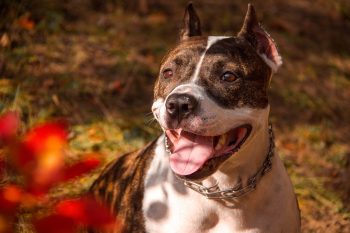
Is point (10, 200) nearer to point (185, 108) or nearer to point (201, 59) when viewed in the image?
point (185, 108)

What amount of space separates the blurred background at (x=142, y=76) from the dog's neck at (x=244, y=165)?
5.32 ft

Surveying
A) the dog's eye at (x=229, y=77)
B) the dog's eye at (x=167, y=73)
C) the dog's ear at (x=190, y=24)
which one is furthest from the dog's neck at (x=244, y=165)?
the dog's ear at (x=190, y=24)

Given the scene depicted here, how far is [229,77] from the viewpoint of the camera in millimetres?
2934

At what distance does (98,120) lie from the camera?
552 centimetres

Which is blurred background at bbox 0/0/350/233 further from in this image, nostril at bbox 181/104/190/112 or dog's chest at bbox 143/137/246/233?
nostril at bbox 181/104/190/112

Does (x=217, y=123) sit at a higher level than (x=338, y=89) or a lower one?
higher

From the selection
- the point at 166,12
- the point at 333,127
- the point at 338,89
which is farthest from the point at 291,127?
the point at 166,12

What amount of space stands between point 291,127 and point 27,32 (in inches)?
115

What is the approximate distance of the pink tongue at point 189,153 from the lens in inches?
108

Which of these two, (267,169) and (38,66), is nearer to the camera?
(267,169)

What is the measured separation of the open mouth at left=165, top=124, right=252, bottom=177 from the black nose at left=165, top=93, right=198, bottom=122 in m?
0.21

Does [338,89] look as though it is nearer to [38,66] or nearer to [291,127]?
[291,127]

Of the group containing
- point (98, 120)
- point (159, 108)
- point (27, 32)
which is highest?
point (159, 108)

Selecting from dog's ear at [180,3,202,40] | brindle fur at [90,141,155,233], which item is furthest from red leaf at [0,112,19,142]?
dog's ear at [180,3,202,40]
